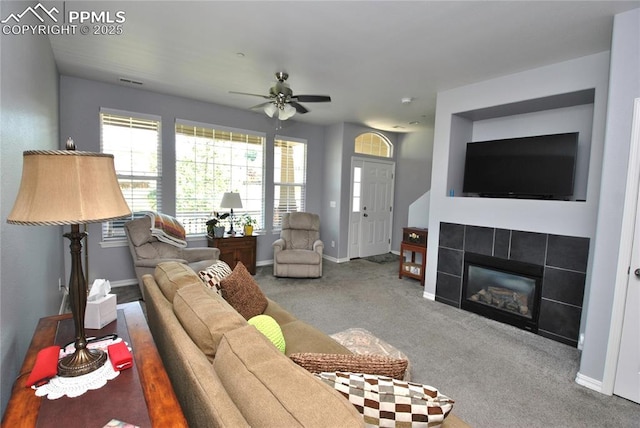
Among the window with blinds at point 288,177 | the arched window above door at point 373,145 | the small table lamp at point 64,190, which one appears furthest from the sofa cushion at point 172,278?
the arched window above door at point 373,145

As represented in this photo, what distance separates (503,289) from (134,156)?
16.4 ft

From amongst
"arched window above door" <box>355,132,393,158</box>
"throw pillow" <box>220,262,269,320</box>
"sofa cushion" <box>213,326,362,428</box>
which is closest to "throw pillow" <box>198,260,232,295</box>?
"throw pillow" <box>220,262,269,320</box>

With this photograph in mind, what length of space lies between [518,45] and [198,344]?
334cm

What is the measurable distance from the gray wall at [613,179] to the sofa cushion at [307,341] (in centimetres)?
200

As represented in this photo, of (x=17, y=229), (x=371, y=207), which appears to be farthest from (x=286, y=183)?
(x=17, y=229)

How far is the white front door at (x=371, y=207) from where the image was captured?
6.25m

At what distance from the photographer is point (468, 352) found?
110 inches

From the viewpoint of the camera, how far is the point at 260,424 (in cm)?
81

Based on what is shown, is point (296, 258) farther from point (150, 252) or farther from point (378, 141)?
point (378, 141)

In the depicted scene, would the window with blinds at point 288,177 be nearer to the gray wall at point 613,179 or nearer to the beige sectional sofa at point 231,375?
the beige sectional sofa at point 231,375

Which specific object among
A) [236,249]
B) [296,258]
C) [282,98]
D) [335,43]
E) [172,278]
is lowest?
[296,258]

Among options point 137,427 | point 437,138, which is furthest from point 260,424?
point 437,138

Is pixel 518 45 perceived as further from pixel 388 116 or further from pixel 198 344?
pixel 198 344

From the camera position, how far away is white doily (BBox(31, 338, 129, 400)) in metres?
1.04
